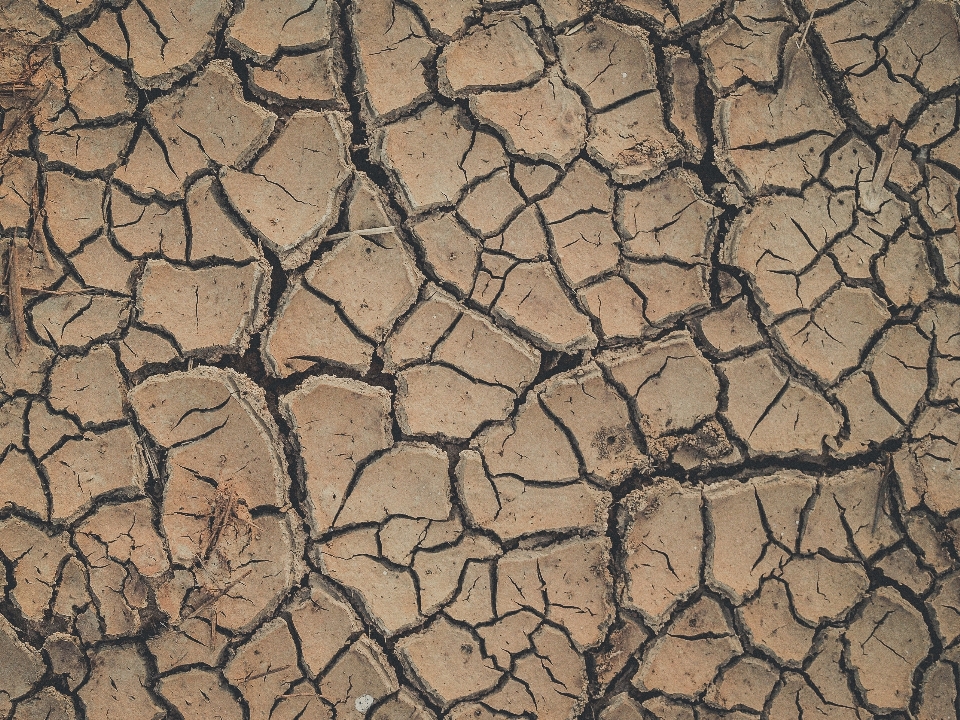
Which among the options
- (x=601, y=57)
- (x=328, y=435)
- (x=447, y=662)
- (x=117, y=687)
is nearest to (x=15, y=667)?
(x=117, y=687)

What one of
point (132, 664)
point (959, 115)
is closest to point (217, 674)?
point (132, 664)

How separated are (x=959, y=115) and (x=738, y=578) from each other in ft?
5.76

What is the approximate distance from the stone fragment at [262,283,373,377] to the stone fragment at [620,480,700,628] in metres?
1.03

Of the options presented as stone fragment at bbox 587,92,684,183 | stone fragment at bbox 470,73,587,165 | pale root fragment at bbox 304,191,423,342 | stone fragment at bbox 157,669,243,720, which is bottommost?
stone fragment at bbox 157,669,243,720

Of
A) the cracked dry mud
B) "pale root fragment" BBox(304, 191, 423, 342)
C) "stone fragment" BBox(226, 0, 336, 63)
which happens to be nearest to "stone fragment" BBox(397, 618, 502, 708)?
the cracked dry mud

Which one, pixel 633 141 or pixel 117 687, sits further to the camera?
pixel 633 141

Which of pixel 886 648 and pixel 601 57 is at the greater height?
pixel 601 57

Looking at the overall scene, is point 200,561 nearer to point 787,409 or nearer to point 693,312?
point 693,312

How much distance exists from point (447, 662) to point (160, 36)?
2263 millimetres

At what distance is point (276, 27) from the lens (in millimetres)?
2348

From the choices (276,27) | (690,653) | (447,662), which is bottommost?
(447,662)

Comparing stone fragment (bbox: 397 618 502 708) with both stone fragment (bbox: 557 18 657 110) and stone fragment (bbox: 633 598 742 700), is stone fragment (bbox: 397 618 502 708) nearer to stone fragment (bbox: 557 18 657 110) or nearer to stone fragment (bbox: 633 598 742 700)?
stone fragment (bbox: 633 598 742 700)

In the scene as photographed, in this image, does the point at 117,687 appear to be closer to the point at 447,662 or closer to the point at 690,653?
the point at 447,662

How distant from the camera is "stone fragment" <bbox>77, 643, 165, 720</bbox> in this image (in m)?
2.26
